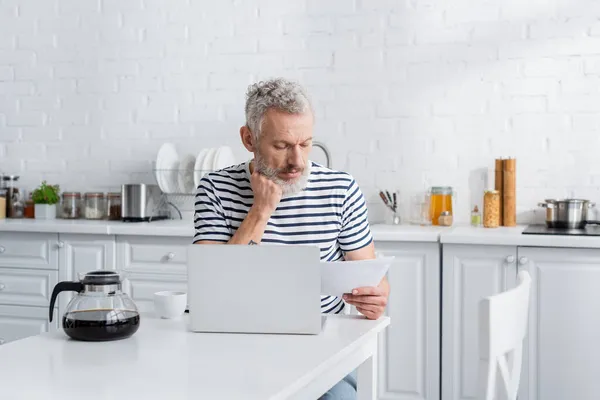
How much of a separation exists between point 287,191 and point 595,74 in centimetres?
199

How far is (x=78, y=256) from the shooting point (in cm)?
394

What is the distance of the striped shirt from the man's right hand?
7 cm

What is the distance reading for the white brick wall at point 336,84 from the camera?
375 cm

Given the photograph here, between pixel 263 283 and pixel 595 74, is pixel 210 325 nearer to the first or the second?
pixel 263 283

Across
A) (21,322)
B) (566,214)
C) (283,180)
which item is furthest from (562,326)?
(21,322)

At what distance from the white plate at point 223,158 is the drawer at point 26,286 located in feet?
3.13

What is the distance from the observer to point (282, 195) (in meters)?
2.38

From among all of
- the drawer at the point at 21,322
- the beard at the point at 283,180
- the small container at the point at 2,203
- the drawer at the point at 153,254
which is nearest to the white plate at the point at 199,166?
the drawer at the point at 153,254

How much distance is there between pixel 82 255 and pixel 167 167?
2.09 ft

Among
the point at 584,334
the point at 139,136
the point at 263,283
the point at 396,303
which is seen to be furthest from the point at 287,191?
the point at 139,136

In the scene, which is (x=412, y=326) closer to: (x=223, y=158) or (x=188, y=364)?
(x=223, y=158)

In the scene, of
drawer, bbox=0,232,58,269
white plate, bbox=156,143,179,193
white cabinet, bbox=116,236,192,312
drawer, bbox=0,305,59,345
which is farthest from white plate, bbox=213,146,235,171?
drawer, bbox=0,305,59,345

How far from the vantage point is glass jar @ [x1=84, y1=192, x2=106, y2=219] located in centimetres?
433

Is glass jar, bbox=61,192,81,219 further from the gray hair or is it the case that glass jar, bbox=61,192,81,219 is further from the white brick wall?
the gray hair
